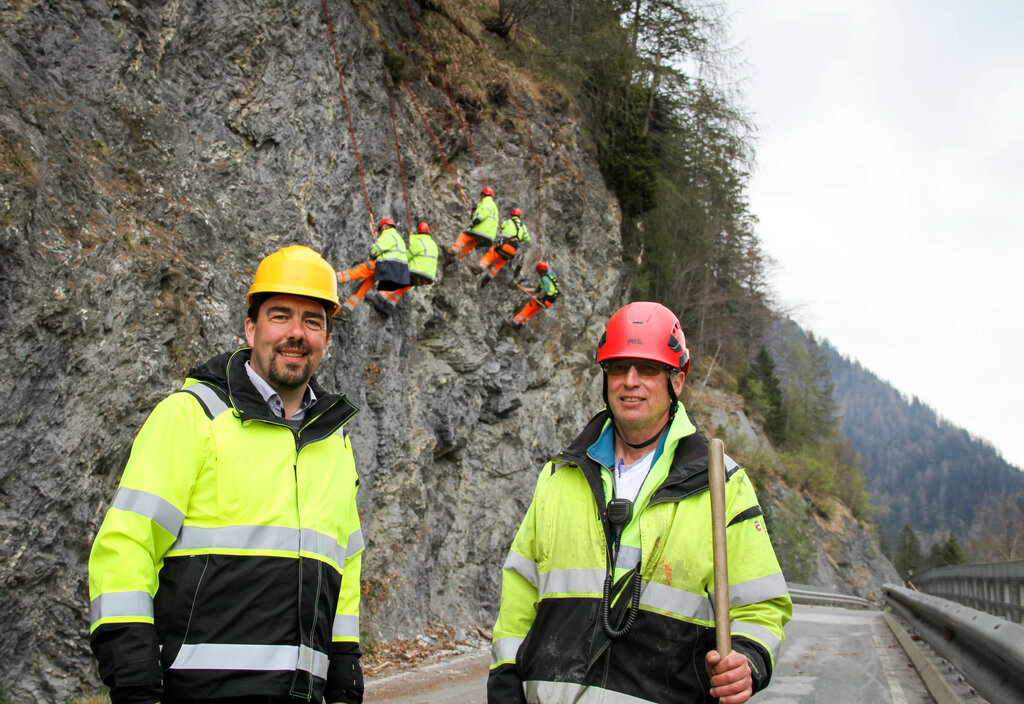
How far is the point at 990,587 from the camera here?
35.0 ft

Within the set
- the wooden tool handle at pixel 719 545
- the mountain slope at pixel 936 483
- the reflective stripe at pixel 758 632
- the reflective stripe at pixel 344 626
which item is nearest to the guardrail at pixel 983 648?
the reflective stripe at pixel 758 632

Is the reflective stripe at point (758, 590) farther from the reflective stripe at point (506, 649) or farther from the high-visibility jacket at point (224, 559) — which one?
the high-visibility jacket at point (224, 559)

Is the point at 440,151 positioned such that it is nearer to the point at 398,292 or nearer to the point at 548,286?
the point at 548,286

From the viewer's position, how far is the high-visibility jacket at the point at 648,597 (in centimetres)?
249

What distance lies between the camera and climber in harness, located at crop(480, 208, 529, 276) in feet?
51.1

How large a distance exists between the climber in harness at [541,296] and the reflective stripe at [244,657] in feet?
47.6

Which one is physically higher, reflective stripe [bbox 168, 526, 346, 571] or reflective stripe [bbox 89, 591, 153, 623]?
reflective stripe [bbox 168, 526, 346, 571]

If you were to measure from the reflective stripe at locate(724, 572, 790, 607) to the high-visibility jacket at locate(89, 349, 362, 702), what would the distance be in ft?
4.96

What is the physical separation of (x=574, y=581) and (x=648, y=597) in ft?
0.92

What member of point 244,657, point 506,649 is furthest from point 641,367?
point 244,657

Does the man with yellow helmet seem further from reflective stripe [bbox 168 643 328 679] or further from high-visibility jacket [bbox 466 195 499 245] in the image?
high-visibility jacket [bbox 466 195 499 245]

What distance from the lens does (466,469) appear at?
50.2 feet

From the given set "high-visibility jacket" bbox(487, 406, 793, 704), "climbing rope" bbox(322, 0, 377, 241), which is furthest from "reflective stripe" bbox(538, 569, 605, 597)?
"climbing rope" bbox(322, 0, 377, 241)

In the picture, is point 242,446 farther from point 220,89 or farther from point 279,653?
point 220,89
